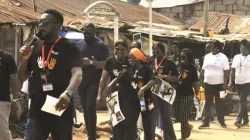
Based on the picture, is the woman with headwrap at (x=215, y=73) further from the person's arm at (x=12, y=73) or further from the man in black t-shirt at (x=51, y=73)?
the man in black t-shirt at (x=51, y=73)

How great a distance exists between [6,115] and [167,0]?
2098 cm

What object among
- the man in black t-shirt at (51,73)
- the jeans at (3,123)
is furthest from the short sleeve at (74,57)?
the jeans at (3,123)

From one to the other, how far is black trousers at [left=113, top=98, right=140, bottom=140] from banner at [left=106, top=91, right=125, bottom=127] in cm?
5

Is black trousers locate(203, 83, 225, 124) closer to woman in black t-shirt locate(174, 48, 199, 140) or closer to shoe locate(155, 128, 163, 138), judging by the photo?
woman in black t-shirt locate(174, 48, 199, 140)

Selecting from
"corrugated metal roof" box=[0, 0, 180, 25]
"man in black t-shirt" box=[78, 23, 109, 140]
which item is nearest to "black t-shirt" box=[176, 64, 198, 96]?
"man in black t-shirt" box=[78, 23, 109, 140]

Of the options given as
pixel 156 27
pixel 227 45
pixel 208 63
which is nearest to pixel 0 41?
pixel 208 63

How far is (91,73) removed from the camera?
10156mm

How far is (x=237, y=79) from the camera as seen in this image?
14.1 metres

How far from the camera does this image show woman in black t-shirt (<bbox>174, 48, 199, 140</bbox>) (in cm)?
1127

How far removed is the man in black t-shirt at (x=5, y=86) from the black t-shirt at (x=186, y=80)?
3.66 m

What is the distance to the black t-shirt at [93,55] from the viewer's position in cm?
1012

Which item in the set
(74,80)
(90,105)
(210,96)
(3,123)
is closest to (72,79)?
(74,80)

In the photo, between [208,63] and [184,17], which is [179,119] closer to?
[208,63]

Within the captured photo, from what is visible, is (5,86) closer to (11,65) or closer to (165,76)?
(11,65)
